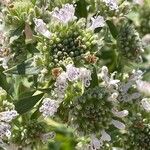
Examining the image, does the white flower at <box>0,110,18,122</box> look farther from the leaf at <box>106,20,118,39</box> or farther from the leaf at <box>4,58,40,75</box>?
the leaf at <box>106,20,118,39</box>

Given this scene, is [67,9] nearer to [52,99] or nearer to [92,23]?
[92,23]

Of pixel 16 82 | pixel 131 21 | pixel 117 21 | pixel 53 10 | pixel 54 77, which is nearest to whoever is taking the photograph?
pixel 54 77


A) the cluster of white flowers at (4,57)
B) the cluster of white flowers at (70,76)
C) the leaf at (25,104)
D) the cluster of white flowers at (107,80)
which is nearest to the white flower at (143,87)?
the cluster of white flowers at (107,80)

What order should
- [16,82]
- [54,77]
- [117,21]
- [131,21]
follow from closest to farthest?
[54,77], [16,82], [117,21], [131,21]

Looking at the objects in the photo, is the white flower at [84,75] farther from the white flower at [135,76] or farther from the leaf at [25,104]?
the white flower at [135,76]

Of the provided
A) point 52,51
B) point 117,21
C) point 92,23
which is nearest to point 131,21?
point 117,21

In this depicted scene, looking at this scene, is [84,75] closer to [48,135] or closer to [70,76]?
[70,76]

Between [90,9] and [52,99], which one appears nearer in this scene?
[52,99]

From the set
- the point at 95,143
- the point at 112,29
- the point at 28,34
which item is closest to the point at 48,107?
the point at 95,143
